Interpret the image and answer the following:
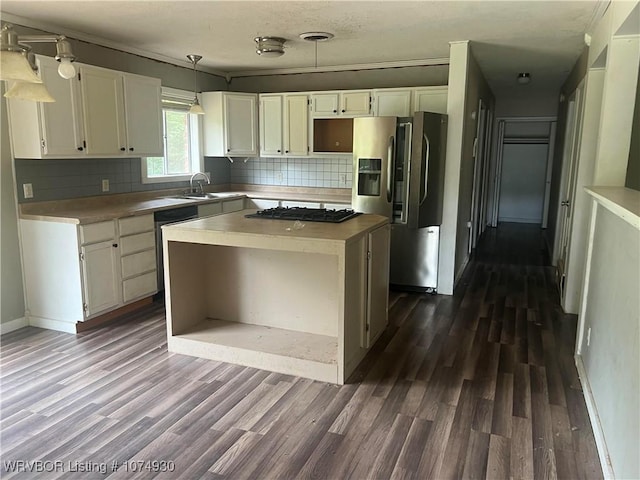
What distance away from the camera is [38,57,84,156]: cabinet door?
3584 millimetres

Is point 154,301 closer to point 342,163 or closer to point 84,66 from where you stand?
point 84,66

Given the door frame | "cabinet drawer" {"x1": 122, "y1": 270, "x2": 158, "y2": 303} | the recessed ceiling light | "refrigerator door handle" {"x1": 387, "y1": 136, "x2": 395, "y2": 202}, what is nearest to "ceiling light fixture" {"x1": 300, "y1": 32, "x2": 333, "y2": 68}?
the recessed ceiling light

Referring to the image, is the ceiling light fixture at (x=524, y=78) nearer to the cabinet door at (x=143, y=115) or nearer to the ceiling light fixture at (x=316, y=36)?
the ceiling light fixture at (x=316, y=36)

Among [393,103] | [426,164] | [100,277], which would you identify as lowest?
[100,277]

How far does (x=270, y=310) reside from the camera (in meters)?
3.56

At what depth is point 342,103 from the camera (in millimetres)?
5508

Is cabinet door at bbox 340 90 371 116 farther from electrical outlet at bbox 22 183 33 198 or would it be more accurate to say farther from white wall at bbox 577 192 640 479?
electrical outlet at bbox 22 183 33 198

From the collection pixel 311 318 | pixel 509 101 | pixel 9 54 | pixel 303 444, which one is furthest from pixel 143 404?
pixel 509 101

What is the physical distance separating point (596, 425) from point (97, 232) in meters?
3.57

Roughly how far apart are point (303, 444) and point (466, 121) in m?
3.69

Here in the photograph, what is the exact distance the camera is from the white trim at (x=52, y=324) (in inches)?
149

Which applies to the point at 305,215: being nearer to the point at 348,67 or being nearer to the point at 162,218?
the point at 162,218

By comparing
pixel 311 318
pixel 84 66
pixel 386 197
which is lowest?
pixel 311 318

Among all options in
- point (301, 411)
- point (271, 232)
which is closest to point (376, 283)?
point (271, 232)
